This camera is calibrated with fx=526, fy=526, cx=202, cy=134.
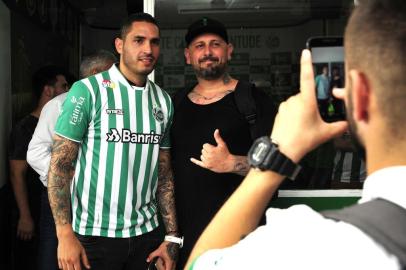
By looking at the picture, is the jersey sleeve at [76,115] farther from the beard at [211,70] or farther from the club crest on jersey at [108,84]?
the beard at [211,70]

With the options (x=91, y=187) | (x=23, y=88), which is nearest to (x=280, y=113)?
(x=91, y=187)

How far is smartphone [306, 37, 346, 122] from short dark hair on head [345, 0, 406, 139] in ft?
8.00

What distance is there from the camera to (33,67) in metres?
4.47

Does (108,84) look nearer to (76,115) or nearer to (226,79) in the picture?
(76,115)

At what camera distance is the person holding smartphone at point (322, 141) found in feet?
2.43

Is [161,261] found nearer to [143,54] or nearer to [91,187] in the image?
[91,187]

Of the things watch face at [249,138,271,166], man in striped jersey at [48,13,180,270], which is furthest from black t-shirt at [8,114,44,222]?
watch face at [249,138,271,166]

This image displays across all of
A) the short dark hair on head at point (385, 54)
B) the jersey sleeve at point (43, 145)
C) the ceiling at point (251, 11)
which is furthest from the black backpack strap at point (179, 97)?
the short dark hair on head at point (385, 54)

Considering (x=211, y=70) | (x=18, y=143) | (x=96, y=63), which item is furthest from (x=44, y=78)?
(x=211, y=70)

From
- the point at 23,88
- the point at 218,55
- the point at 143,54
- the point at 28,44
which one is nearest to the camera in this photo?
the point at 143,54

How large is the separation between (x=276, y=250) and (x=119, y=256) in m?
1.70

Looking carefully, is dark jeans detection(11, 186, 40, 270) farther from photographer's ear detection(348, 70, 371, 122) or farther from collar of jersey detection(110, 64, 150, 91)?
photographer's ear detection(348, 70, 371, 122)

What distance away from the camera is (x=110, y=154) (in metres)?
2.33

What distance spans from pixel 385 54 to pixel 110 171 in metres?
1.69
